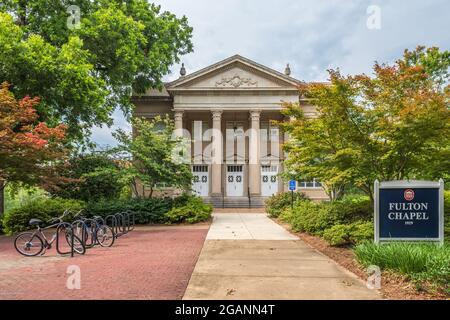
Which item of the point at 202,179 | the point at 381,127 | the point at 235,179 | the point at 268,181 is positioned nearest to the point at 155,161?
the point at 381,127

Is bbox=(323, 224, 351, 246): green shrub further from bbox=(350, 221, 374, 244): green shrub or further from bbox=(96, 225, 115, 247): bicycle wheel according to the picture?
bbox=(96, 225, 115, 247): bicycle wheel

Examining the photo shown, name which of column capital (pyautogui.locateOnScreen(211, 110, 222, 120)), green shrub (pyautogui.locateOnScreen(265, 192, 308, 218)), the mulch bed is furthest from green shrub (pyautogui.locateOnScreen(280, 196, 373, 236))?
column capital (pyautogui.locateOnScreen(211, 110, 222, 120))

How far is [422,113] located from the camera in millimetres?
8805

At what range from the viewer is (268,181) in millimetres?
31312

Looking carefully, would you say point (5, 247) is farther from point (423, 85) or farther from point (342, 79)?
point (423, 85)

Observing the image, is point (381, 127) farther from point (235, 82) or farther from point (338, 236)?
point (235, 82)

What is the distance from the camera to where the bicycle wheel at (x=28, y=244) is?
8824mm

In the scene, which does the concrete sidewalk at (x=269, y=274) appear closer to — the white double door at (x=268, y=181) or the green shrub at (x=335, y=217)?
the green shrub at (x=335, y=217)

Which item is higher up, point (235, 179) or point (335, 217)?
point (235, 179)

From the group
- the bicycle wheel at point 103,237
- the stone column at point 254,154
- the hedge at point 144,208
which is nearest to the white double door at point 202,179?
the stone column at point 254,154

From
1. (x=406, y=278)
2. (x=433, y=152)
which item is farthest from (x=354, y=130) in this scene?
(x=406, y=278)

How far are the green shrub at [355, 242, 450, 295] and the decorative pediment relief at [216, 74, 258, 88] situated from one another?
23.1 m

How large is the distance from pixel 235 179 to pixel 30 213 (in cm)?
1969

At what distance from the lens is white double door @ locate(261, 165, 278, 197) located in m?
31.2
